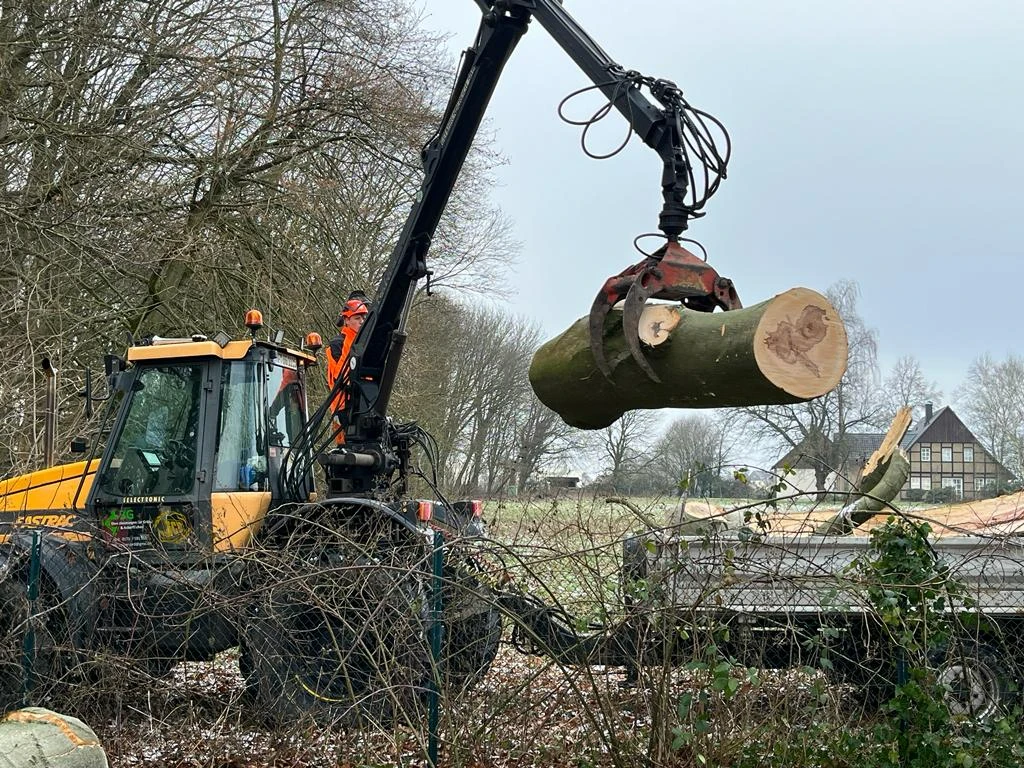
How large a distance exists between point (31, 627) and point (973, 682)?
5198mm

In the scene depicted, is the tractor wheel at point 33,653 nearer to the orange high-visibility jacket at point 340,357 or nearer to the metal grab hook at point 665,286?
the orange high-visibility jacket at point 340,357

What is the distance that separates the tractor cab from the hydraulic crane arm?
66cm

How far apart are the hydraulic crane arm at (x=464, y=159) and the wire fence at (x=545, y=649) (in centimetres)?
118

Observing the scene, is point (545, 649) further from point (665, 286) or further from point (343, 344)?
point (343, 344)

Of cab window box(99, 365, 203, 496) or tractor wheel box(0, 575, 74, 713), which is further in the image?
cab window box(99, 365, 203, 496)

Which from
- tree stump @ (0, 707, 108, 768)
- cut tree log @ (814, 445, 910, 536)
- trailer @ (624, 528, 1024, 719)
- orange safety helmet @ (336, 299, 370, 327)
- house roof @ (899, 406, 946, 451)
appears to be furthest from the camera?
house roof @ (899, 406, 946, 451)

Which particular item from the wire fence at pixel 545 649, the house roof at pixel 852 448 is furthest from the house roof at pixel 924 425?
the wire fence at pixel 545 649

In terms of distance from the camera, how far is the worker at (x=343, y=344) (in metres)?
8.00

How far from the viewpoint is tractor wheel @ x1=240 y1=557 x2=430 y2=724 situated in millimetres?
5582

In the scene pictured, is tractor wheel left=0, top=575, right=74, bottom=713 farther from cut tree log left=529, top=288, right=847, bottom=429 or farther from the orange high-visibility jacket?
cut tree log left=529, top=288, right=847, bottom=429

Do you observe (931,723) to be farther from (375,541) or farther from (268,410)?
(268,410)

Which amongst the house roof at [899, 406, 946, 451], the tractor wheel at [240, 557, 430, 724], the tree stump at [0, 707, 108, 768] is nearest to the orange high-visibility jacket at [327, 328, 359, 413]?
the tractor wheel at [240, 557, 430, 724]

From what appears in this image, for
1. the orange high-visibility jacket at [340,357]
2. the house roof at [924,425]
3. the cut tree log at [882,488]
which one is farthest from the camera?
the house roof at [924,425]

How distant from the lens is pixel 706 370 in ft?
15.4
